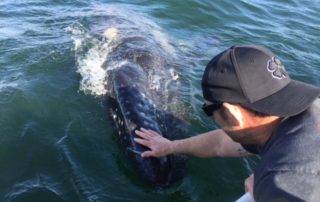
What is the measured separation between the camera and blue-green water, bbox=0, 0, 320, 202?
5.82 m

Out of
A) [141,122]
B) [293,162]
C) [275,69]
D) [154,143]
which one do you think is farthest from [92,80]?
[293,162]

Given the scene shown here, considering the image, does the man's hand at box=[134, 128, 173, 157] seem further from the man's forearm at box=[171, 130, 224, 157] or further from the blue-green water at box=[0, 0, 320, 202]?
the blue-green water at box=[0, 0, 320, 202]

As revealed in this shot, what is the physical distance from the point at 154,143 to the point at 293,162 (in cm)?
305

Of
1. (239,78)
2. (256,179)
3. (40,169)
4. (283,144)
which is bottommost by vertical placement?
(40,169)

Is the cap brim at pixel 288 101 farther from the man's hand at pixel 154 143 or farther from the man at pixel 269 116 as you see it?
the man's hand at pixel 154 143

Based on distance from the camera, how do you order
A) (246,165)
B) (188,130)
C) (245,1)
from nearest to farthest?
1. (246,165)
2. (188,130)
3. (245,1)

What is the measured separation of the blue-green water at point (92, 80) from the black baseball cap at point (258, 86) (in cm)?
269

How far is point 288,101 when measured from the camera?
10.6 ft

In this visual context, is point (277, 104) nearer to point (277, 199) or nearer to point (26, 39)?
point (277, 199)

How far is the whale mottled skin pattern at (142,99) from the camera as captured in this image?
5.77 meters

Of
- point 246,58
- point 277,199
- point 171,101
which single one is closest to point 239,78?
point 246,58

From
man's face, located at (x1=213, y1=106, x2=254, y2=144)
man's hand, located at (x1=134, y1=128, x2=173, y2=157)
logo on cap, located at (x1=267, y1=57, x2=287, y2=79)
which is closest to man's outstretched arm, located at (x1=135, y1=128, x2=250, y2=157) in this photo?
man's hand, located at (x1=134, y1=128, x2=173, y2=157)

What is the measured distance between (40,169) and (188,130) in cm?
231

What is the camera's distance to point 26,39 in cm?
991
